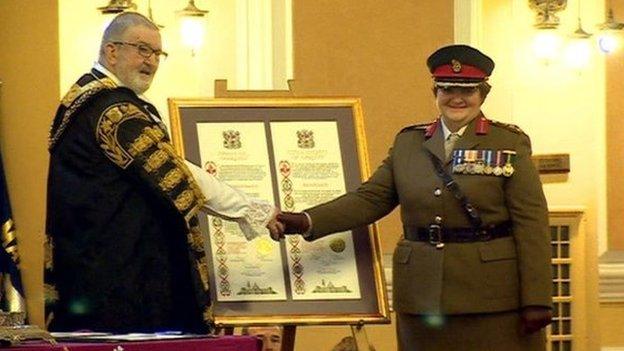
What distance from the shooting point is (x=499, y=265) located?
244 inches

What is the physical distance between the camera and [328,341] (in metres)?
8.56

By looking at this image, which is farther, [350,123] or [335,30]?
[335,30]

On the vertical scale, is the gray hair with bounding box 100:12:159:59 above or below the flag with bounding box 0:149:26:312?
above

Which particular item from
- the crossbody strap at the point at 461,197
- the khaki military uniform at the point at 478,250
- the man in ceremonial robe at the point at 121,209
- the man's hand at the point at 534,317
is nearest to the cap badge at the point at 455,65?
the khaki military uniform at the point at 478,250

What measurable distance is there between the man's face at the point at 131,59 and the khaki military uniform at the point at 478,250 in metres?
1.03

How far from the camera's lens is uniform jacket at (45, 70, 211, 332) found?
5824 millimetres

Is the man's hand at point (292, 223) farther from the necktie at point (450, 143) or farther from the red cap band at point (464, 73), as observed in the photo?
the red cap band at point (464, 73)

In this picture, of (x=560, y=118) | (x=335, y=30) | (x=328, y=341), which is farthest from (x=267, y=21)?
(x=560, y=118)

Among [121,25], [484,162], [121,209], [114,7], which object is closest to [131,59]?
[121,25]

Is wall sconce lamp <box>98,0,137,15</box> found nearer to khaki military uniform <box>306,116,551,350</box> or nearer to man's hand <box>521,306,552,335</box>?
khaki military uniform <box>306,116,551,350</box>

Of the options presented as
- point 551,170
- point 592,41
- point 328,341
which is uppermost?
point 592,41

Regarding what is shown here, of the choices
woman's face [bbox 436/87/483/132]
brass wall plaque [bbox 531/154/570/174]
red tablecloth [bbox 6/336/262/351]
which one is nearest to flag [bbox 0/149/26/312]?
woman's face [bbox 436/87/483/132]

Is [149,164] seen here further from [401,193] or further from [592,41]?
[592,41]

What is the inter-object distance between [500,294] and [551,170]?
398 centimetres
